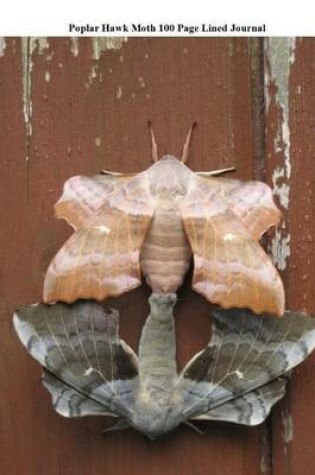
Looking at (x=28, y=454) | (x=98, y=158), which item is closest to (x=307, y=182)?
(x=98, y=158)

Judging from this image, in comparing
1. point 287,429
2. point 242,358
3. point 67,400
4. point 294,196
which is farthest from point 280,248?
point 67,400

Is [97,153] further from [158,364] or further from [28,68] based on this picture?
[158,364]

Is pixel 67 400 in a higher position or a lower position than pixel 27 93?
lower

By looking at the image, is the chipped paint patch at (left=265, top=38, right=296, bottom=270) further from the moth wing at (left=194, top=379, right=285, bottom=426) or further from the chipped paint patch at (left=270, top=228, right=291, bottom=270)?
the moth wing at (left=194, top=379, right=285, bottom=426)

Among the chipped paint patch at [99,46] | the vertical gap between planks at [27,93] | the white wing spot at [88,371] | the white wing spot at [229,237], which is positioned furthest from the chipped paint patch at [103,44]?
the white wing spot at [88,371]

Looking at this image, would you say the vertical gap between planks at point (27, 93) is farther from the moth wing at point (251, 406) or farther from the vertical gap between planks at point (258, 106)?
the moth wing at point (251, 406)

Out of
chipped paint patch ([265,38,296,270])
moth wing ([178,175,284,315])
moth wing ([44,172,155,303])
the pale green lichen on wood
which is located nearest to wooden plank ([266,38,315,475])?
chipped paint patch ([265,38,296,270])
